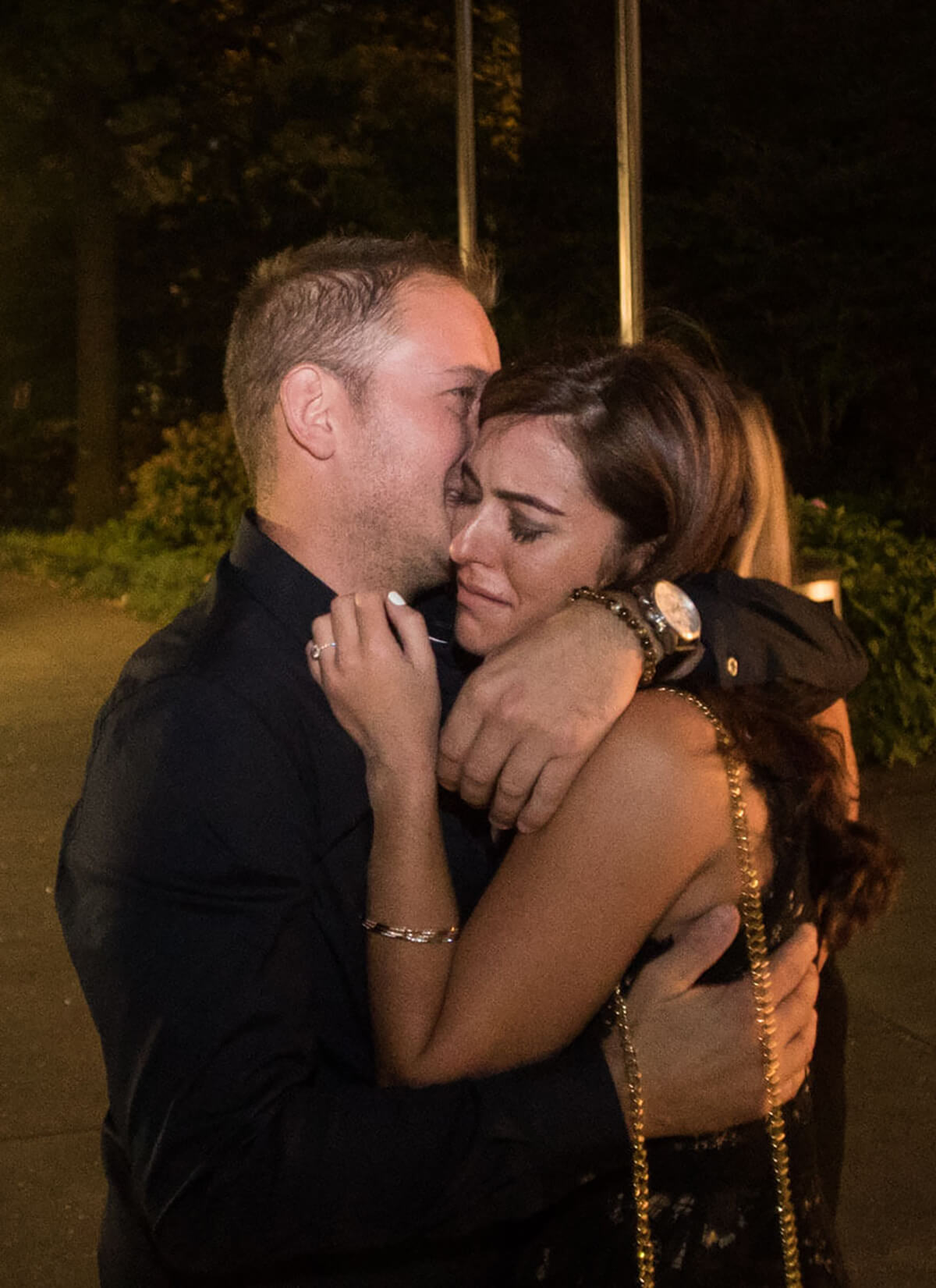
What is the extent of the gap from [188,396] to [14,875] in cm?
1666

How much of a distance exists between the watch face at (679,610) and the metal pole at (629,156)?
4317mm

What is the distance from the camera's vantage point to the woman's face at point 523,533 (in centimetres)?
225

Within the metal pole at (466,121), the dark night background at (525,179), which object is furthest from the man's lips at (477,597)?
the dark night background at (525,179)

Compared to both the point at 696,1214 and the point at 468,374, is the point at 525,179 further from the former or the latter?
the point at 696,1214

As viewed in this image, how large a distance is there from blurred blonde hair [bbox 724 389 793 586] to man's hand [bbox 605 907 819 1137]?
71 cm

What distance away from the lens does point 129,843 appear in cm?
187

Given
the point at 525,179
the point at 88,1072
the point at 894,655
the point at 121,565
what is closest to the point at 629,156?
the point at 894,655

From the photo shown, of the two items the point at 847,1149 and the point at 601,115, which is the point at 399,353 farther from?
the point at 601,115

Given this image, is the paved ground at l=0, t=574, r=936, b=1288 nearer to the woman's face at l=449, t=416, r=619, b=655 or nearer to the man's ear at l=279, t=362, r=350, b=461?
the woman's face at l=449, t=416, r=619, b=655

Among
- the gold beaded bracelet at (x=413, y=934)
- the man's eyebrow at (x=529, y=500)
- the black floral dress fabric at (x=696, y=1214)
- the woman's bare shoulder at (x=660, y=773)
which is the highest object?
the man's eyebrow at (x=529, y=500)

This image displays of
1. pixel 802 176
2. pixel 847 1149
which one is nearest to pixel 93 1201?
pixel 847 1149

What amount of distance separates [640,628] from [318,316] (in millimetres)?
752

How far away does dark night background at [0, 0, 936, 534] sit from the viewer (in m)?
17.7

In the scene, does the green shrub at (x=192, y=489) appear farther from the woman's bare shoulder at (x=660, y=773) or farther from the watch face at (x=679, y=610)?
the woman's bare shoulder at (x=660, y=773)
